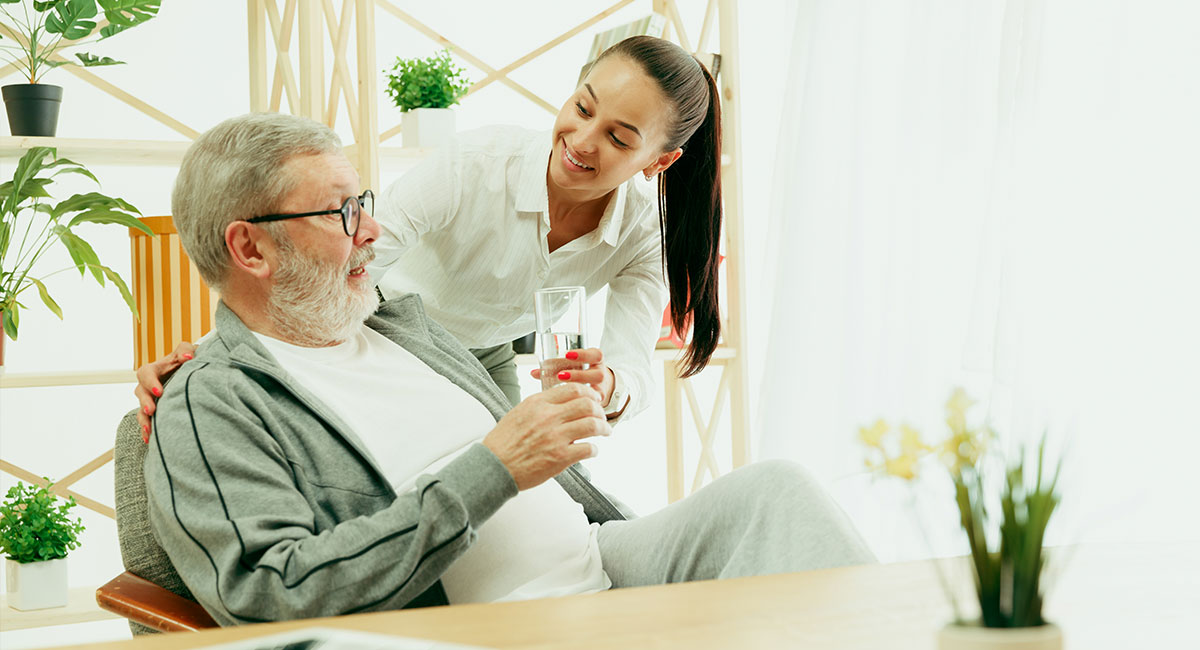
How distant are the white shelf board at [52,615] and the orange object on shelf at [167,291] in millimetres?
565

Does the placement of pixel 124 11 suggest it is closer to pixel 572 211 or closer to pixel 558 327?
pixel 572 211

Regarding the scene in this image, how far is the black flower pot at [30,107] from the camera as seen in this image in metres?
2.42

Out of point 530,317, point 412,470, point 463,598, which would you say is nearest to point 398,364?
point 412,470

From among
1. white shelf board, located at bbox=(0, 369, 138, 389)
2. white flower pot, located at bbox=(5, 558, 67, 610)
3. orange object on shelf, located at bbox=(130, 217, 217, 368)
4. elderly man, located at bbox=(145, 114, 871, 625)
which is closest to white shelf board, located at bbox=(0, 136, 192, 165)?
orange object on shelf, located at bbox=(130, 217, 217, 368)

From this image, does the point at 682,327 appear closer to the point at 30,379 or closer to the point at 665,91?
the point at 665,91

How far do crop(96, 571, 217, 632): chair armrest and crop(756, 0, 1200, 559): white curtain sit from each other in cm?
127

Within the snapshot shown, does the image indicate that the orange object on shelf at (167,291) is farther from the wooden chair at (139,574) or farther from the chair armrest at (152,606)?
the chair armrest at (152,606)

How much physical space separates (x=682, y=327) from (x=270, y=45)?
1505mm

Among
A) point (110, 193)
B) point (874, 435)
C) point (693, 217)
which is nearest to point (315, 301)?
point (693, 217)

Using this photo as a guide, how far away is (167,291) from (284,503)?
1403mm

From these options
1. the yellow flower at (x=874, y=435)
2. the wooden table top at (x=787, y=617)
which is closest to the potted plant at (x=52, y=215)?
the wooden table top at (x=787, y=617)

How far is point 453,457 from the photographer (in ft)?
4.99

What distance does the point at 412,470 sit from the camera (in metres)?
1.47

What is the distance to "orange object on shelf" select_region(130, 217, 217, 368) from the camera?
2.46m
